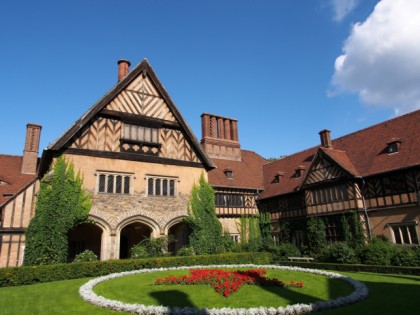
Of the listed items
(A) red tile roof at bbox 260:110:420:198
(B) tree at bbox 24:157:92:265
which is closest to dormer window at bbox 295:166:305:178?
(A) red tile roof at bbox 260:110:420:198

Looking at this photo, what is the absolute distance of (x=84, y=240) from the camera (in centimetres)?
2177

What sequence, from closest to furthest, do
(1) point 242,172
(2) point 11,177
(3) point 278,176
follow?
(2) point 11,177, (3) point 278,176, (1) point 242,172

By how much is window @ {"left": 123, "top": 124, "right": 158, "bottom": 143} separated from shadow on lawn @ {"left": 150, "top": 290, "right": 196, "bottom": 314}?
11520mm

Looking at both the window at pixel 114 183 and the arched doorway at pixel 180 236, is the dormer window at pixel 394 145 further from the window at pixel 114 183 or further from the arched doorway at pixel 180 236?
the window at pixel 114 183

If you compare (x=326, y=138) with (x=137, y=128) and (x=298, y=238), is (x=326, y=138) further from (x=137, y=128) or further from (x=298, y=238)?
(x=137, y=128)

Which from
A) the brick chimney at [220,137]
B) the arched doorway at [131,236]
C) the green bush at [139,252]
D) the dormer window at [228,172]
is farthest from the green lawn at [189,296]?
the brick chimney at [220,137]

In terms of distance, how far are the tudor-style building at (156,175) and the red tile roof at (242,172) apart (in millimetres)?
1437

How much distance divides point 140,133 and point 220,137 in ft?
50.2

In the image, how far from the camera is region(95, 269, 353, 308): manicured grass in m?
9.44

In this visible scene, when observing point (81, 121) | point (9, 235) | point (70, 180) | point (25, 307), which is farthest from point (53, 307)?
A: point (9, 235)

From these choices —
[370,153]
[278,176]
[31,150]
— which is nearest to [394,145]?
[370,153]

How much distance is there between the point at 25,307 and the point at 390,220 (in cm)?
2095

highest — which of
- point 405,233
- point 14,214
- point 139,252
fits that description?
point 14,214

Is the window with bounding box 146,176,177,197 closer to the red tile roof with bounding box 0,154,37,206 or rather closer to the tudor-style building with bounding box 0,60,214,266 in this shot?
the tudor-style building with bounding box 0,60,214,266
